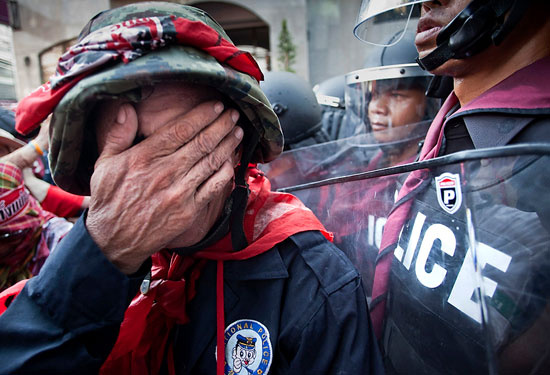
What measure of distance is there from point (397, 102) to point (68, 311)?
2.81m

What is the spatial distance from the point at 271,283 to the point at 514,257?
0.68 m

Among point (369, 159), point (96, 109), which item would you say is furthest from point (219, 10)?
point (96, 109)

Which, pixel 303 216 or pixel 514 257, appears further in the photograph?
pixel 303 216

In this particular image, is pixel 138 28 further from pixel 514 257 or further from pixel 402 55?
pixel 402 55

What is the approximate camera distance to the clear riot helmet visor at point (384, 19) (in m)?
1.68

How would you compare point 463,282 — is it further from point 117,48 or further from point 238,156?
point 117,48

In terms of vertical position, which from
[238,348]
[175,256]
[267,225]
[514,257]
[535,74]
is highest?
[535,74]

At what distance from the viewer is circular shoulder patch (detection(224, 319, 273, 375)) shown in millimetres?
1051

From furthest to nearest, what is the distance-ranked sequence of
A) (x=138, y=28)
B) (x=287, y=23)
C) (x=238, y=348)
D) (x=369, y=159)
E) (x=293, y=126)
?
(x=287, y=23), (x=293, y=126), (x=369, y=159), (x=238, y=348), (x=138, y=28)

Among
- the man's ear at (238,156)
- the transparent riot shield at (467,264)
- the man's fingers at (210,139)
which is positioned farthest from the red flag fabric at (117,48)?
the transparent riot shield at (467,264)

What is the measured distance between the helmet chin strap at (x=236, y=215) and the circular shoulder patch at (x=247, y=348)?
0.25 meters

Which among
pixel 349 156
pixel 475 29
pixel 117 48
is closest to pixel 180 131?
pixel 117 48

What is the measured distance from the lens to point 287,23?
13992 millimetres

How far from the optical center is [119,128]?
964 mm
